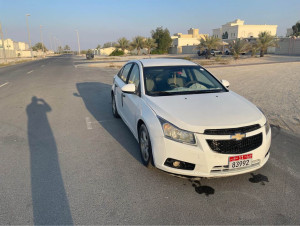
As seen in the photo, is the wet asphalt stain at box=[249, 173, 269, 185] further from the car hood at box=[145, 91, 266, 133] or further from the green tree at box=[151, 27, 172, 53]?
the green tree at box=[151, 27, 172, 53]

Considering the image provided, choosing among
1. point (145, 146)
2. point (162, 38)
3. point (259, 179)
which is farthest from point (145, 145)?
point (162, 38)

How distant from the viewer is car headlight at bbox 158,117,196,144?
9.75 ft

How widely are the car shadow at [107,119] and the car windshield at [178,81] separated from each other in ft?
3.73

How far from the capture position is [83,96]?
31.4 feet

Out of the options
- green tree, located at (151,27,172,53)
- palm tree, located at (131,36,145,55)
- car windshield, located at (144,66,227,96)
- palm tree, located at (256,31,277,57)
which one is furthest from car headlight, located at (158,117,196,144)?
green tree, located at (151,27,172,53)

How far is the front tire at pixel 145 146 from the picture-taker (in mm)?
3414

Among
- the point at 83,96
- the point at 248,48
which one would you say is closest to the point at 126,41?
the point at 248,48

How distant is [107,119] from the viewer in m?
6.32

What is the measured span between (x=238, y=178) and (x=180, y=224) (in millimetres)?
1276

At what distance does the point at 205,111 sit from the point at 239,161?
777 mm

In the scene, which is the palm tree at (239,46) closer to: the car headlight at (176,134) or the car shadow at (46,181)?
the car shadow at (46,181)

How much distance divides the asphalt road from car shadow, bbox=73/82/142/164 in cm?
4

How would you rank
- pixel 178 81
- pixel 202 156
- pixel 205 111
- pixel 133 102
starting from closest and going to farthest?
pixel 202 156 < pixel 205 111 < pixel 133 102 < pixel 178 81

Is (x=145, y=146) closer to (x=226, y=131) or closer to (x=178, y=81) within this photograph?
(x=226, y=131)
